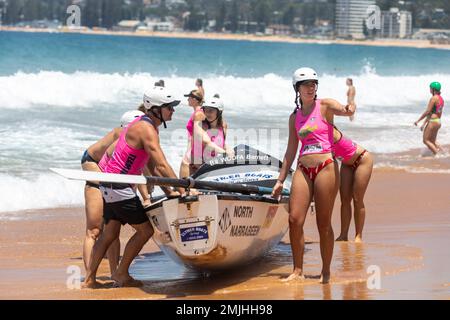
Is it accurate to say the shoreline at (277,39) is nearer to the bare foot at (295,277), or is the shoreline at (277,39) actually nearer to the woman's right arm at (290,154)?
the woman's right arm at (290,154)

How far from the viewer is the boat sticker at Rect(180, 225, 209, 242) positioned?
8062 mm

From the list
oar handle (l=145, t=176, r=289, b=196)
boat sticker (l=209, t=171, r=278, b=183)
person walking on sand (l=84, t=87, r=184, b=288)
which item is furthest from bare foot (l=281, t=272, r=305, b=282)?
boat sticker (l=209, t=171, r=278, b=183)

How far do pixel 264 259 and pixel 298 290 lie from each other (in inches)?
62.8

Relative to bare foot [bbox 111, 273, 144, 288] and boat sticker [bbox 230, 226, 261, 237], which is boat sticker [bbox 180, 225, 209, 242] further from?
bare foot [bbox 111, 273, 144, 288]

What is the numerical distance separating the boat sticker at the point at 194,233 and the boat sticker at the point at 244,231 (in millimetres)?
377

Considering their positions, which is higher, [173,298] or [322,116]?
[322,116]

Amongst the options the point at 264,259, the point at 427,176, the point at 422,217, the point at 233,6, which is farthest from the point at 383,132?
the point at 233,6

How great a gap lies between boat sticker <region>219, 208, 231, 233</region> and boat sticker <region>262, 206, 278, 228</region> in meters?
0.78

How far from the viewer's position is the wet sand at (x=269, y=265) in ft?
26.8

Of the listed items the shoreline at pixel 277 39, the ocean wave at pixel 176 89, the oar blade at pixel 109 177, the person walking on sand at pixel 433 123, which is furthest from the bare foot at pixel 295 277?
the shoreline at pixel 277 39

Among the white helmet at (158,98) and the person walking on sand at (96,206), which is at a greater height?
the white helmet at (158,98)

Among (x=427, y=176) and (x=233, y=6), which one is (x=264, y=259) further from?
(x=233, y=6)

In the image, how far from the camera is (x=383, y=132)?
24.0m

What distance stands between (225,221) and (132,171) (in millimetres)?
884
